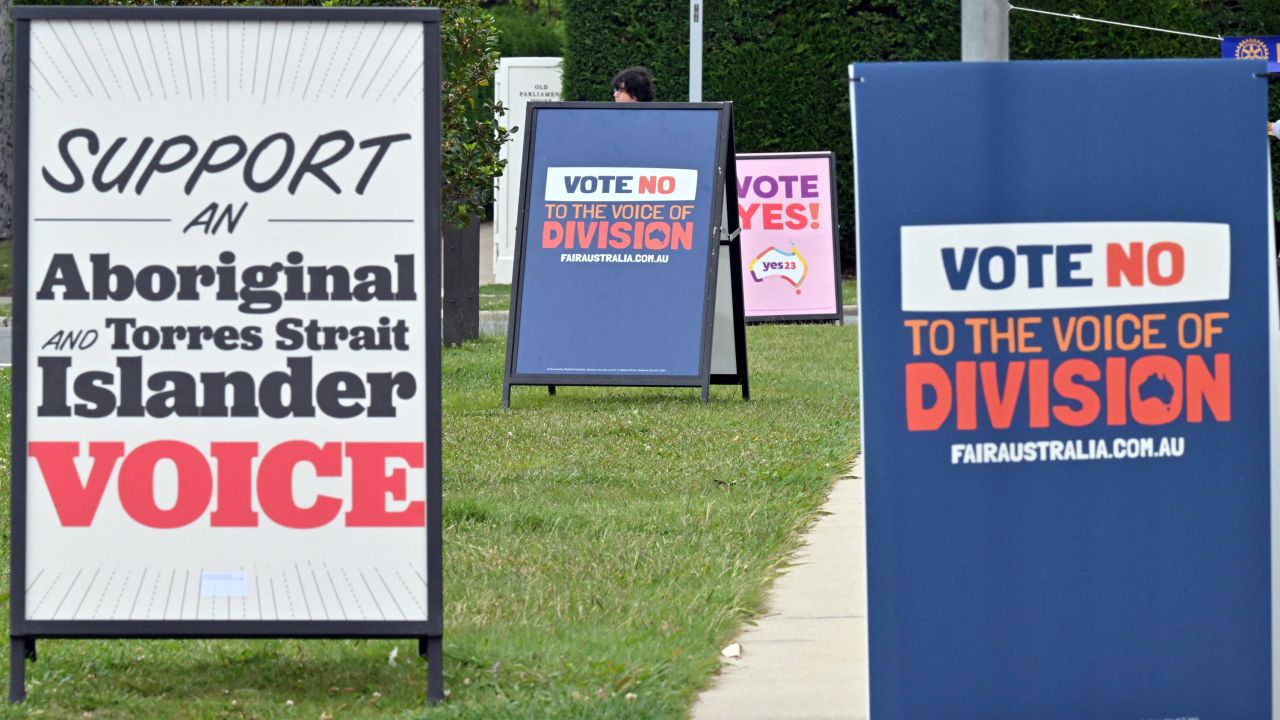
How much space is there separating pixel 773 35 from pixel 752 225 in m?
6.90

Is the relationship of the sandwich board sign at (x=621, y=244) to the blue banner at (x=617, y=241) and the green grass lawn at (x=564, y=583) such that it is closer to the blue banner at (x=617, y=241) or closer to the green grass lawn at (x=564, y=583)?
the blue banner at (x=617, y=241)

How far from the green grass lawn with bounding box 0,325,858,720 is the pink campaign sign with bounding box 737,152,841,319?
679 cm

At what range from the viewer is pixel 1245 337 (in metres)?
3.89

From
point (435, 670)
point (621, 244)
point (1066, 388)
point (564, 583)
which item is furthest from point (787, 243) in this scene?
point (1066, 388)

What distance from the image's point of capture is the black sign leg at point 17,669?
4.40 metres

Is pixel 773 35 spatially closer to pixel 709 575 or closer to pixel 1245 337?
pixel 709 575

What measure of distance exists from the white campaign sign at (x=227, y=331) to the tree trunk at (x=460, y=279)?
998cm

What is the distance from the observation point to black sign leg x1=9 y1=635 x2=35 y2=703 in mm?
4398

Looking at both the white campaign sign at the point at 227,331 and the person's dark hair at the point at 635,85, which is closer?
the white campaign sign at the point at 227,331

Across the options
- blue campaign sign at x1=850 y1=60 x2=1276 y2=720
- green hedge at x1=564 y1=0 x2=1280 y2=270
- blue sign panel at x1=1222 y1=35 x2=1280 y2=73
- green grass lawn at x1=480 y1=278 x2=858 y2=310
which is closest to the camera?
blue campaign sign at x1=850 y1=60 x2=1276 y2=720

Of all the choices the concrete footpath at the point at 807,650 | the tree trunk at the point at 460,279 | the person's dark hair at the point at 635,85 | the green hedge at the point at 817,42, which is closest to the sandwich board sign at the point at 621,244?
the person's dark hair at the point at 635,85

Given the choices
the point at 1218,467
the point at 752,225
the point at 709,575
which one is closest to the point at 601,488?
the point at 709,575

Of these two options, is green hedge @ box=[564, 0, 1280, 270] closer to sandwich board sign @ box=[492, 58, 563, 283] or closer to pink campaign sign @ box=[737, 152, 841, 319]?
sandwich board sign @ box=[492, 58, 563, 283]

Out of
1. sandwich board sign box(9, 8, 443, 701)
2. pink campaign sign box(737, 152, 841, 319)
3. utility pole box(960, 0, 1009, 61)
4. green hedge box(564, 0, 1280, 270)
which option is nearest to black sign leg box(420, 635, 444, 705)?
sandwich board sign box(9, 8, 443, 701)
